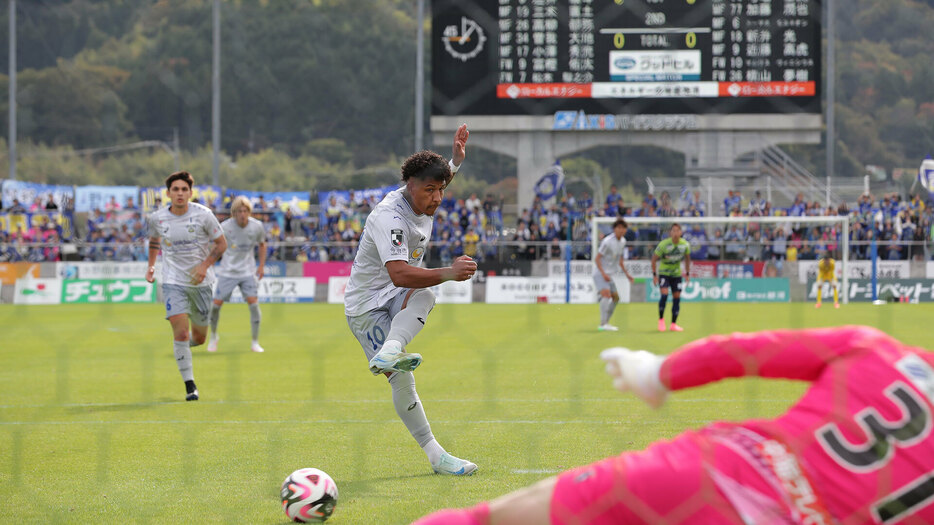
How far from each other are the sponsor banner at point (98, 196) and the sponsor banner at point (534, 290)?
16128mm

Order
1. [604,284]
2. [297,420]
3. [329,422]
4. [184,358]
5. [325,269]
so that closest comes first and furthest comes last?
[329,422] < [297,420] < [184,358] < [604,284] < [325,269]

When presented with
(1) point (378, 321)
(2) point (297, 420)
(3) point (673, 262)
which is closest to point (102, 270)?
(3) point (673, 262)

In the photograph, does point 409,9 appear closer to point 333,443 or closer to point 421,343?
point 421,343

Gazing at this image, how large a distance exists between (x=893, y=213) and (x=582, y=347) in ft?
63.1

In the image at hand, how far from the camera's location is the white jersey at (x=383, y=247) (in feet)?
17.9

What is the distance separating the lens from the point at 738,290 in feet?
84.7

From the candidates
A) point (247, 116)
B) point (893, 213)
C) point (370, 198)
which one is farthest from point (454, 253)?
point (247, 116)

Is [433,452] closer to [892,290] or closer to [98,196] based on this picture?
[892,290]

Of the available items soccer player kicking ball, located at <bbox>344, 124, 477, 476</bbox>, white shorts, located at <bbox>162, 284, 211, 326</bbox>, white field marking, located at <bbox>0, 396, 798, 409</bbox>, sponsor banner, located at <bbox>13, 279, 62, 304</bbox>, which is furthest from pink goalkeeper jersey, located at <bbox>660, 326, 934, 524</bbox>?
sponsor banner, located at <bbox>13, 279, 62, 304</bbox>

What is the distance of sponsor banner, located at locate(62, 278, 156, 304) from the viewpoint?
86.2 feet

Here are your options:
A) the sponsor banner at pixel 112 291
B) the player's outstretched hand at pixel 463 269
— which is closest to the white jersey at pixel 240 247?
the player's outstretched hand at pixel 463 269

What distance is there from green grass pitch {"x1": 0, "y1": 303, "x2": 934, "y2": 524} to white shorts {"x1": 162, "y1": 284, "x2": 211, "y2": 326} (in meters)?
0.78

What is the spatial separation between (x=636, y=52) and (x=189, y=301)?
20.3 metres

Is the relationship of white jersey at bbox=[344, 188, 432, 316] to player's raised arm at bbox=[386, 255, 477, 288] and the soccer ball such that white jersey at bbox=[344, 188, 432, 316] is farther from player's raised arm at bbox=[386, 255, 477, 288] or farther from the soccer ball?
the soccer ball
